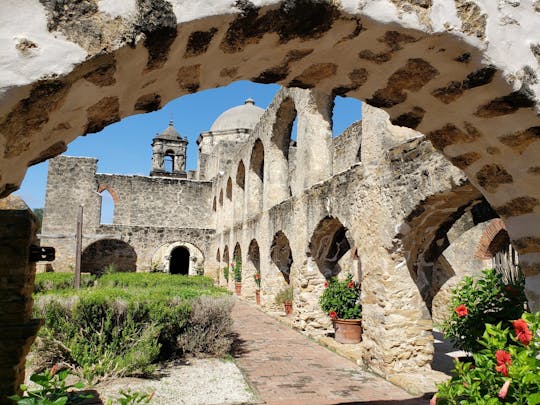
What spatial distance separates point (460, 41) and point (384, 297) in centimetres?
406

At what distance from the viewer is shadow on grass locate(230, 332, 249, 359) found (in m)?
6.75

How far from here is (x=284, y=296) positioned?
10.8 metres

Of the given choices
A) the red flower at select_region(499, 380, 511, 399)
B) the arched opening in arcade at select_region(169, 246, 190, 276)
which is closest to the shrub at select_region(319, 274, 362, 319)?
the red flower at select_region(499, 380, 511, 399)

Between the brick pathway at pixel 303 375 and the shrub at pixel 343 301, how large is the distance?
2.20ft

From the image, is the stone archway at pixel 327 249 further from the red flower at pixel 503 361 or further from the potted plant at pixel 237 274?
the potted plant at pixel 237 274

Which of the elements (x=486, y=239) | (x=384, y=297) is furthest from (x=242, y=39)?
(x=486, y=239)

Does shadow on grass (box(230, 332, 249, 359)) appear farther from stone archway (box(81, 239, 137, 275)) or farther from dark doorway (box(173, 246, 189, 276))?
dark doorway (box(173, 246, 189, 276))

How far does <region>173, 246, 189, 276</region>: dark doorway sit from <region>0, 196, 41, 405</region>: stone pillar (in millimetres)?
23708

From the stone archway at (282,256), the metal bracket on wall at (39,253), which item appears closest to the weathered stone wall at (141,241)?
the stone archway at (282,256)

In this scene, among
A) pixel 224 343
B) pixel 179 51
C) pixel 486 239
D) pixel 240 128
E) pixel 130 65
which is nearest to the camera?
pixel 130 65

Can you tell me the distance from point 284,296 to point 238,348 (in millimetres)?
3771

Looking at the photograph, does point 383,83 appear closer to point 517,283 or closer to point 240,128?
point 517,283

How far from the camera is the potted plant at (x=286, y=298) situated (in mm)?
10562

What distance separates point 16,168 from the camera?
1846mm
